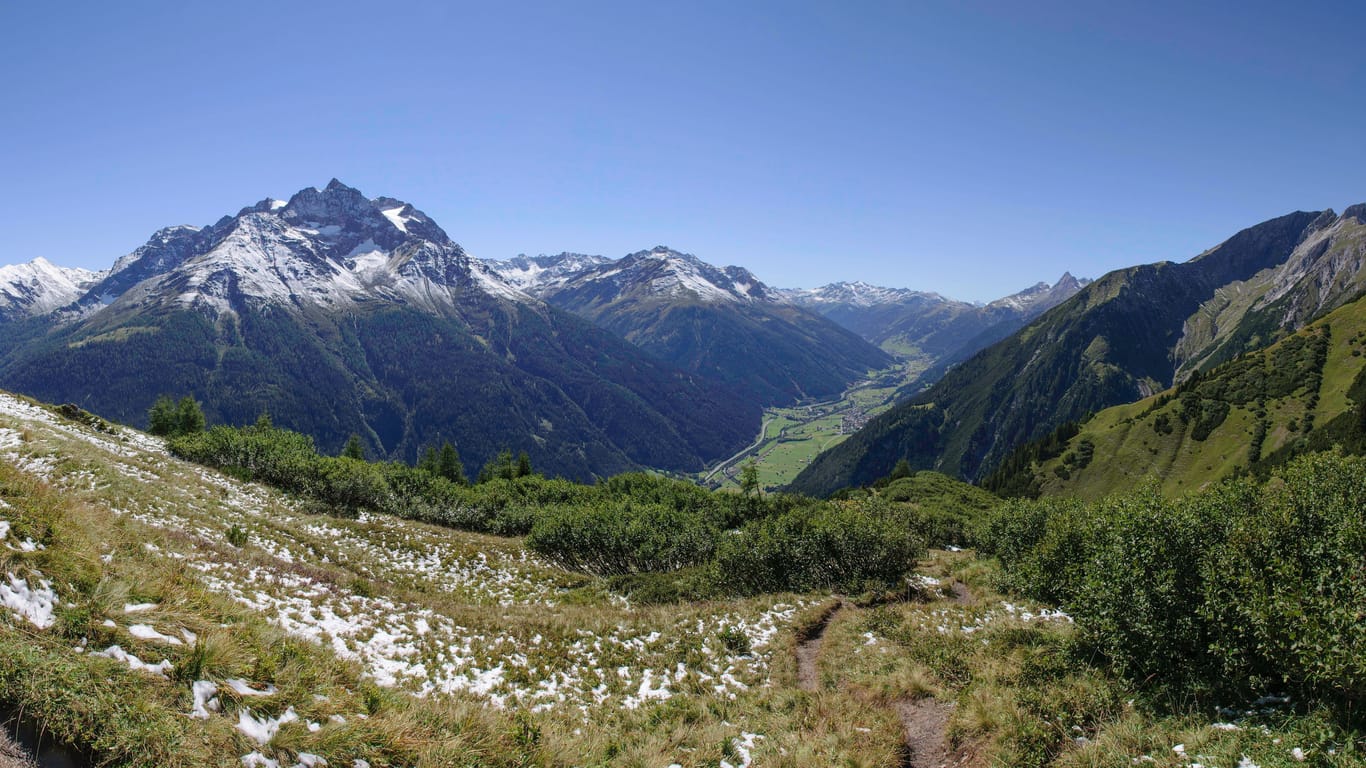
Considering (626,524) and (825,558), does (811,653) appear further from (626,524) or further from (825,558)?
(626,524)

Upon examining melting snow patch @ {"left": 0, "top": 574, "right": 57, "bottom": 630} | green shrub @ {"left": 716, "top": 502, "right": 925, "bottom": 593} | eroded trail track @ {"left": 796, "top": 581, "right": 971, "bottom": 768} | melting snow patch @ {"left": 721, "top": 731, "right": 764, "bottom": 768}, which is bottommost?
green shrub @ {"left": 716, "top": 502, "right": 925, "bottom": 593}

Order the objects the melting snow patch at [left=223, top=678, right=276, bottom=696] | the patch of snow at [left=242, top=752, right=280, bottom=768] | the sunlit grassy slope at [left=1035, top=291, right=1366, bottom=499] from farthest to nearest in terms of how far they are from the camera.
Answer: the sunlit grassy slope at [left=1035, top=291, right=1366, bottom=499]
the melting snow patch at [left=223, top=678, right=276, bottom=696]
the patch of snow at [left=242, top=752, right=280, bottom=768]

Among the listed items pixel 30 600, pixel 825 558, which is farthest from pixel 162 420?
pixel 30 600

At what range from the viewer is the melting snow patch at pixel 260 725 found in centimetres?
1043

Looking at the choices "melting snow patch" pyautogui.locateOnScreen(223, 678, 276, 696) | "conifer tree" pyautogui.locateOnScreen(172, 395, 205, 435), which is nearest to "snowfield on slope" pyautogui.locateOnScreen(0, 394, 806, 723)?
"melting snow patch" pyautogui.locateOnScreen(223, 678, 276, 696)

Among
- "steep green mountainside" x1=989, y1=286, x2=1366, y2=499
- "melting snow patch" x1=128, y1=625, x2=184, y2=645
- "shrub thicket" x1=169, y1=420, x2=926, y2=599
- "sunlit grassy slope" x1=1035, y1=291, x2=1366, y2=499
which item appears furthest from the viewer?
"sunlit grassy slope" x1=1035, y1=291, x2=1366, y2=499

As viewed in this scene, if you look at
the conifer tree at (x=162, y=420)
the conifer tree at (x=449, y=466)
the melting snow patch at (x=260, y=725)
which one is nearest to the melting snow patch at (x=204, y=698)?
the melting snow patch at (x=260, y=725)

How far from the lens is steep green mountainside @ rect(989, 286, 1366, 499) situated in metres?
144

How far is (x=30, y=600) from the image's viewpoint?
432 inches

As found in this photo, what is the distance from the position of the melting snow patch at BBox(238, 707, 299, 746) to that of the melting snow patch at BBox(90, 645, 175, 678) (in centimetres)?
171

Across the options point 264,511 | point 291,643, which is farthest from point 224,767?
point 264,511

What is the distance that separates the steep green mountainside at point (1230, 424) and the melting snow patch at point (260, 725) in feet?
570

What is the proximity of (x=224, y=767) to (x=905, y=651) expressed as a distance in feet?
84.0

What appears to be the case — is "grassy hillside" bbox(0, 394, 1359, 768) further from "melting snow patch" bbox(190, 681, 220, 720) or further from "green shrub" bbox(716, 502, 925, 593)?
"green shrub" bbox(716, 502, 925, 593)
